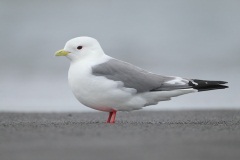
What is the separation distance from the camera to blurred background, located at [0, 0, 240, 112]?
9.55 meters

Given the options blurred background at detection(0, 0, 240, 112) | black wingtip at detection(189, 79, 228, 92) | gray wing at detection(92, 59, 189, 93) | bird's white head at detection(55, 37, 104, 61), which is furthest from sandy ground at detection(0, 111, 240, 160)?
blurred background at detection(0, 0, 240, 112)

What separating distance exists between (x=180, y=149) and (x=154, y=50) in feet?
34.5

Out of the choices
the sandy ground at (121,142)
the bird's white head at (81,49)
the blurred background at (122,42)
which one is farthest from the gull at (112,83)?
the blurred background at (122,42)

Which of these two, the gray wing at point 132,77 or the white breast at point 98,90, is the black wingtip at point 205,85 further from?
the white breast at point 98,90

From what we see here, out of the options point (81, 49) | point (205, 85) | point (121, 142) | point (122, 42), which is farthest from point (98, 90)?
point (122, 42)

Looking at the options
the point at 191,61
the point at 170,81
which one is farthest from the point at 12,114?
the point at 191,61

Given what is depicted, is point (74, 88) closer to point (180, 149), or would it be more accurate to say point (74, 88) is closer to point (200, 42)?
point (180, 149)

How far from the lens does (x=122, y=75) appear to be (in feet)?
20.5

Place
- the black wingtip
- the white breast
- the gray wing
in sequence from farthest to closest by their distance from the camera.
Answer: the black wingtip < the gray wing < the white breast

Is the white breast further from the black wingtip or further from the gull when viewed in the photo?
the black wingtip

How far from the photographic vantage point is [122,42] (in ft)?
50.8

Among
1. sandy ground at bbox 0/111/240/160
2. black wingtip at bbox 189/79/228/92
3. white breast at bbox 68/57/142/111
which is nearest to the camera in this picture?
sandy ground at bbox 0/111/240/160

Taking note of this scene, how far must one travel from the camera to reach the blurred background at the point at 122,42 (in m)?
9.55

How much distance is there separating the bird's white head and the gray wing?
227 mm
